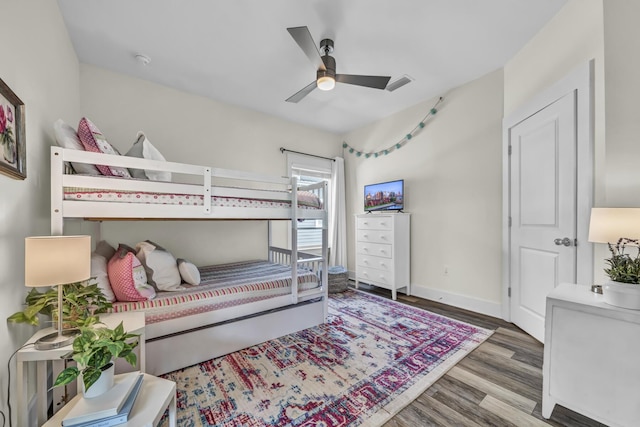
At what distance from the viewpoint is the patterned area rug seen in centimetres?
144

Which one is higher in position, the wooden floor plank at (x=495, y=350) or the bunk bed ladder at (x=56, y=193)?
the bunk bed ladder at (x=56, y=193)

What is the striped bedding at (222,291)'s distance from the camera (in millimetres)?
1762

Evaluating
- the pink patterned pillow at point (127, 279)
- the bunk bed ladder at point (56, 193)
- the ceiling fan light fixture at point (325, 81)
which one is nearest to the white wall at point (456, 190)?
the ceiling fan light fixture at point (325, 81)

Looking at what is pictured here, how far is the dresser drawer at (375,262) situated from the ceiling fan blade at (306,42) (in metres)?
2.41

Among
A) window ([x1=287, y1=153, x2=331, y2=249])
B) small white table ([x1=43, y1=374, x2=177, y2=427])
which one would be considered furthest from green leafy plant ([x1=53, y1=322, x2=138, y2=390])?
window ([x1=287, y1=153, x2=331, y2=249])

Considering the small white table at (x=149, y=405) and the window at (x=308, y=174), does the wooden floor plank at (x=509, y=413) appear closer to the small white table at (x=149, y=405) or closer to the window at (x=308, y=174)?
the small white table at (x=149, y=405)

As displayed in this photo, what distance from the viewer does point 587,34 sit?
1.78 meters

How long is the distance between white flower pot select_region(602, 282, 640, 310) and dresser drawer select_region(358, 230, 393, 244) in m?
2.11

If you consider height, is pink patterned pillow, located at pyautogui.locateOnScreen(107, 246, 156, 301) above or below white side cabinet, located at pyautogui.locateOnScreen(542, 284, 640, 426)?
above

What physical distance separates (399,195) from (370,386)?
245 cm

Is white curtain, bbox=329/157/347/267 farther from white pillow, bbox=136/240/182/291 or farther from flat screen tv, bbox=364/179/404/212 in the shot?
white pillow, bbox=136/240/182/291

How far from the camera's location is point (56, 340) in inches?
45.8

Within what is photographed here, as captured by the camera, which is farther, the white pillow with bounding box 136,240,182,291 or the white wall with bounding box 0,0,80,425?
the white pillow with bounding box 136,240,182,291

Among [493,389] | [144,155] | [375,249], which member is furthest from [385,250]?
[144,155]
